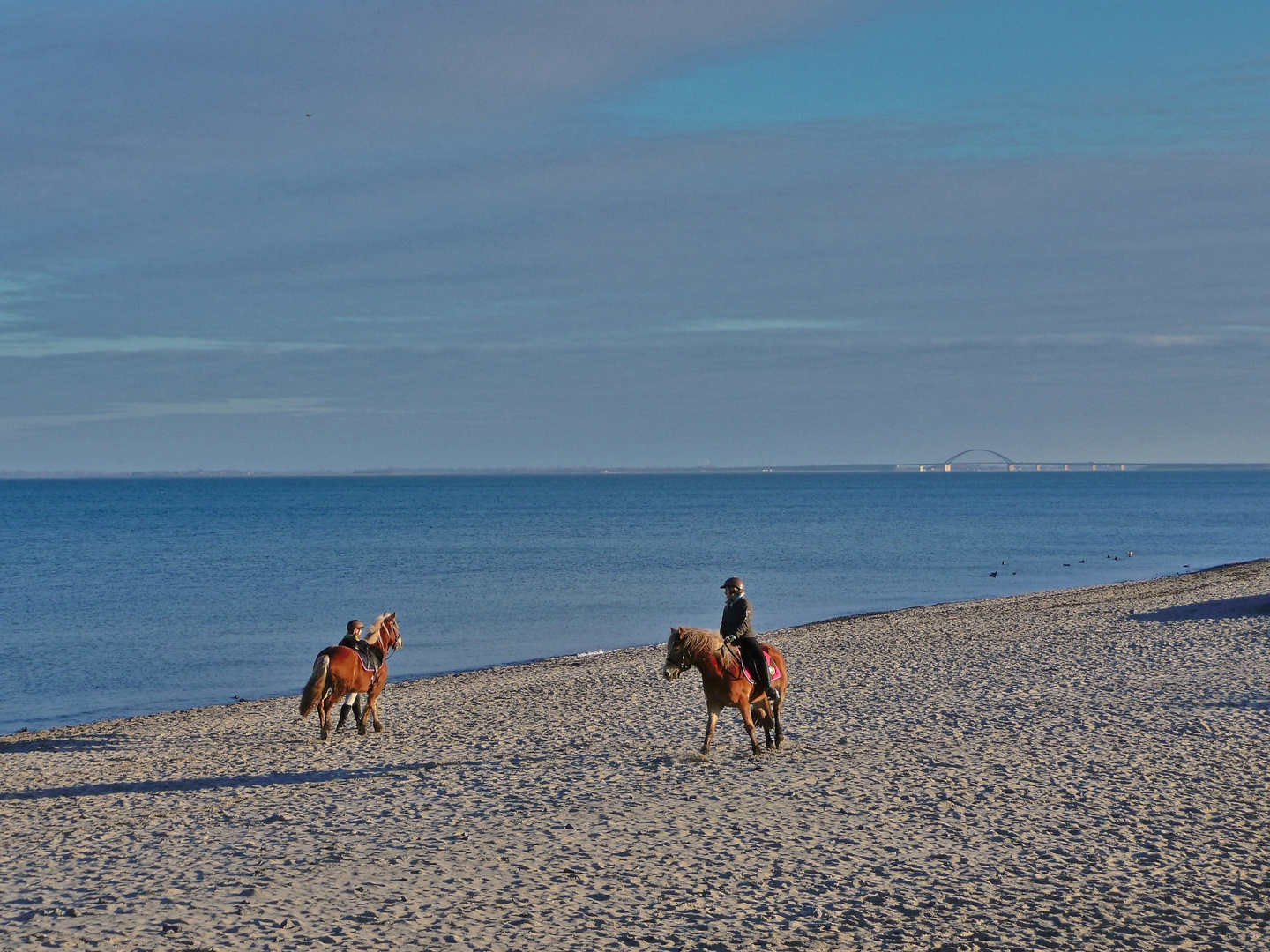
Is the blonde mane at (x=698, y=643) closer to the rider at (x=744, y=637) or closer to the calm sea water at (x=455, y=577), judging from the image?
A: the rider at (x=744, y=637)

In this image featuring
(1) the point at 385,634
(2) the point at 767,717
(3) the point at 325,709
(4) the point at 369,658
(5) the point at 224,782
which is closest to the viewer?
(2) the point at 767,717

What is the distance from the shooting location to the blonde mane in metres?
13.4

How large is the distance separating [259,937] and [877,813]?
19.6 feet

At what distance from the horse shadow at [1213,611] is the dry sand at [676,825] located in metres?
8.02

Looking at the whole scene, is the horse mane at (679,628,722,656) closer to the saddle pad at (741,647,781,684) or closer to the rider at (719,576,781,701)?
the rider at (719,576,781,701)

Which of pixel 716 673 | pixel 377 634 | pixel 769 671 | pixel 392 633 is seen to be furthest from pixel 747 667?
pixel 392 633

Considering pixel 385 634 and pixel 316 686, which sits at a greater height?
pixel 385 634

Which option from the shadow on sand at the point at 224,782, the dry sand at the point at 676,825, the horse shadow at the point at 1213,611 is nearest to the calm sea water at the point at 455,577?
the shadow on sand at the point at 224,782

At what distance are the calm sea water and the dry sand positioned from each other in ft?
40.1

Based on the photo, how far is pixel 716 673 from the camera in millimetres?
13562

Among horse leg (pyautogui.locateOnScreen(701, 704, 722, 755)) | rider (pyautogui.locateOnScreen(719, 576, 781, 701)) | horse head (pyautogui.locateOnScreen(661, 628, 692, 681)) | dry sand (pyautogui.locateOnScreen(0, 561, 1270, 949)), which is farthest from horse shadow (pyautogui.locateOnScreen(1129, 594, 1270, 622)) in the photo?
horse head (pyautogui.locateOnScreen(661, 628, 692, 681))

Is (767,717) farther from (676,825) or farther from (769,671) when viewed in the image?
(676,825)

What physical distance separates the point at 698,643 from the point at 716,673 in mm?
484

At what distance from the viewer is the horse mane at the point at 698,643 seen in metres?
13.4
